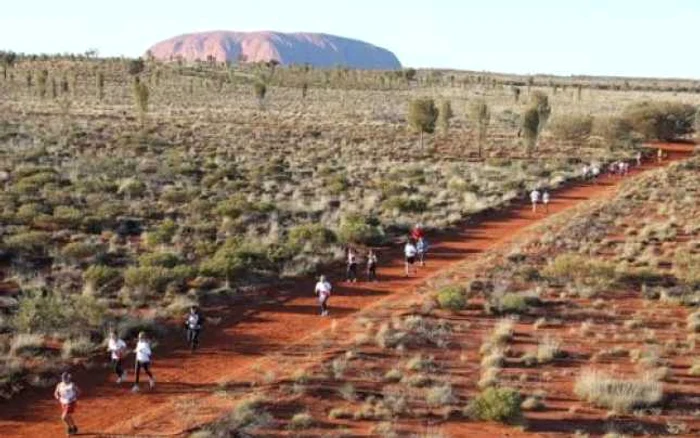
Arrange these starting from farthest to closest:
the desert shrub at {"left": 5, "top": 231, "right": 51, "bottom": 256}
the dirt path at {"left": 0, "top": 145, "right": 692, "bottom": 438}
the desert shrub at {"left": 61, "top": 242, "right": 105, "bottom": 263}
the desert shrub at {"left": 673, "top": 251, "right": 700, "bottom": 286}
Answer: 1. the desert shrub at {"left": 5, "top": 231, "right": 51, "bottom": 256}
2. the desert shrub at {"left": 61, "top": 242, "right": 105, "bottom": 263}
3. the desert shrub at {"left": 673, "top": 251, "right": 700, "bottom": 286}
4. the dirt path at {"left": 0, "top": 145, "right": 692, "bottom": 438}

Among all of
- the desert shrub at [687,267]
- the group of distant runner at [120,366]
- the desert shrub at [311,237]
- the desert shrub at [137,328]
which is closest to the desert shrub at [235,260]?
the desert shrub at [311,237]

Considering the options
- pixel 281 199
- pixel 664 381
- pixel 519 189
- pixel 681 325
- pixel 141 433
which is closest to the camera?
pixel 141 433

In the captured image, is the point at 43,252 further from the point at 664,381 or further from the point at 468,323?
the point at 664,381

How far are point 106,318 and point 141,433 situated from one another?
5970mm

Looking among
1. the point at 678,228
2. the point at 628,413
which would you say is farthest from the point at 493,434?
the point at 678,228

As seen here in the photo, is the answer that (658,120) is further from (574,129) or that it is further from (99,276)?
(99,276)

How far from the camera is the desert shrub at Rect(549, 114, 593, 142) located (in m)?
66.4

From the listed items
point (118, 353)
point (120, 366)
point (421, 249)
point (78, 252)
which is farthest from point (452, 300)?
point (78, 252)

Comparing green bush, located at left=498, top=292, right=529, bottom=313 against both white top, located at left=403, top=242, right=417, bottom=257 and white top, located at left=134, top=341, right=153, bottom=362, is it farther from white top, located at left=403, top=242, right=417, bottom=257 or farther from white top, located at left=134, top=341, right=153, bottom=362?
white top, located at left=134, top=341, right=153, bottom=362

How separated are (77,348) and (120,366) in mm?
1514

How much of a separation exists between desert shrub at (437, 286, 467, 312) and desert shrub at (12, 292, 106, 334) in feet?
26.3

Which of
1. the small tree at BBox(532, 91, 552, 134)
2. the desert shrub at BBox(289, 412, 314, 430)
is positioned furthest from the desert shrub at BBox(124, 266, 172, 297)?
the small tree at BBox(532, 91, 552, 134)

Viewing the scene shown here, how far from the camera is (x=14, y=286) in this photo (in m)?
20.4

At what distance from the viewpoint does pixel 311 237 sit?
1058 inches
